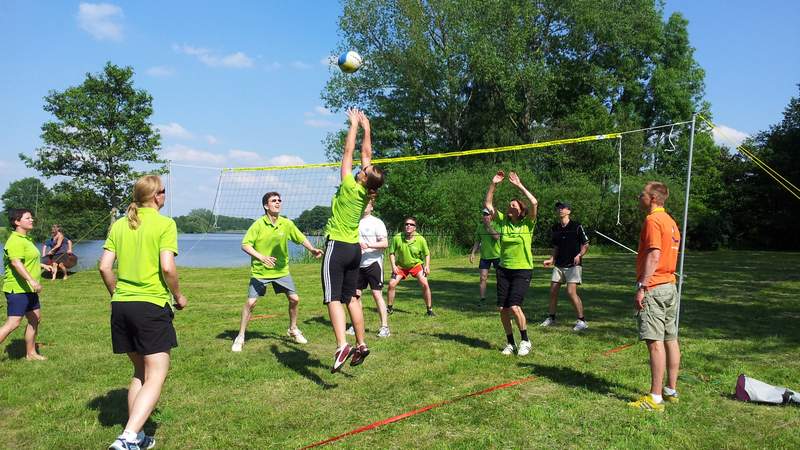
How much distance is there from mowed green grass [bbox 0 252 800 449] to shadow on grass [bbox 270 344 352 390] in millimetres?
27

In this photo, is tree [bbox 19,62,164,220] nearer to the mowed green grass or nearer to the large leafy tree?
the large leafy tree

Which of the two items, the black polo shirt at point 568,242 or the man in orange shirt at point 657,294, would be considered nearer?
the man in orange shirt at point 657,294

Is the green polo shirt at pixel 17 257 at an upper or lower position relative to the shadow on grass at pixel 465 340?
upper

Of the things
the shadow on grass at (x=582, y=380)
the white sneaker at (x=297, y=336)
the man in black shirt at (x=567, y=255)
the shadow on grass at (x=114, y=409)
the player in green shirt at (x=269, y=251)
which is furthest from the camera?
the man in black shirt at (x=567, y=255)

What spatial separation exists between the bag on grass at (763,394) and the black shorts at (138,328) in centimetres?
482

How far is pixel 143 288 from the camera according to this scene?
12.1 ft

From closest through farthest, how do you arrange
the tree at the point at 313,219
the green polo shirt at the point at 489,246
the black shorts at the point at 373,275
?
1. the black shorts at the point at 373,275
2. the green polo shirt at the point at 489,246
3. the tree at the point at 313,219

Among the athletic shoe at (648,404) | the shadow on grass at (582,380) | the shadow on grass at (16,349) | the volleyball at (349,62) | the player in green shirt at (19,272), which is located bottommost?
the shadow on grass at (16,349)

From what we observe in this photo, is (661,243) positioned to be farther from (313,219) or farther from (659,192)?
(313,219)

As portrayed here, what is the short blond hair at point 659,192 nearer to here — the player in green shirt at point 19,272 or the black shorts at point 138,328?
the black shorts at point 138,328

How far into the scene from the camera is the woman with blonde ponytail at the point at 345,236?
4961mm

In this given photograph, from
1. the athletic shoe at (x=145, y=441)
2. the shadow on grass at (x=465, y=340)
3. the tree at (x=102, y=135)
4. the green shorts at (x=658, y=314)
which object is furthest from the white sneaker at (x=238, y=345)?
Result: the tree at (x=102, y=135)

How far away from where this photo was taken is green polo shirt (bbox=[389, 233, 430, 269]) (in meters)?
9.52

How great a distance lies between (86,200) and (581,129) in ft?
89.9
